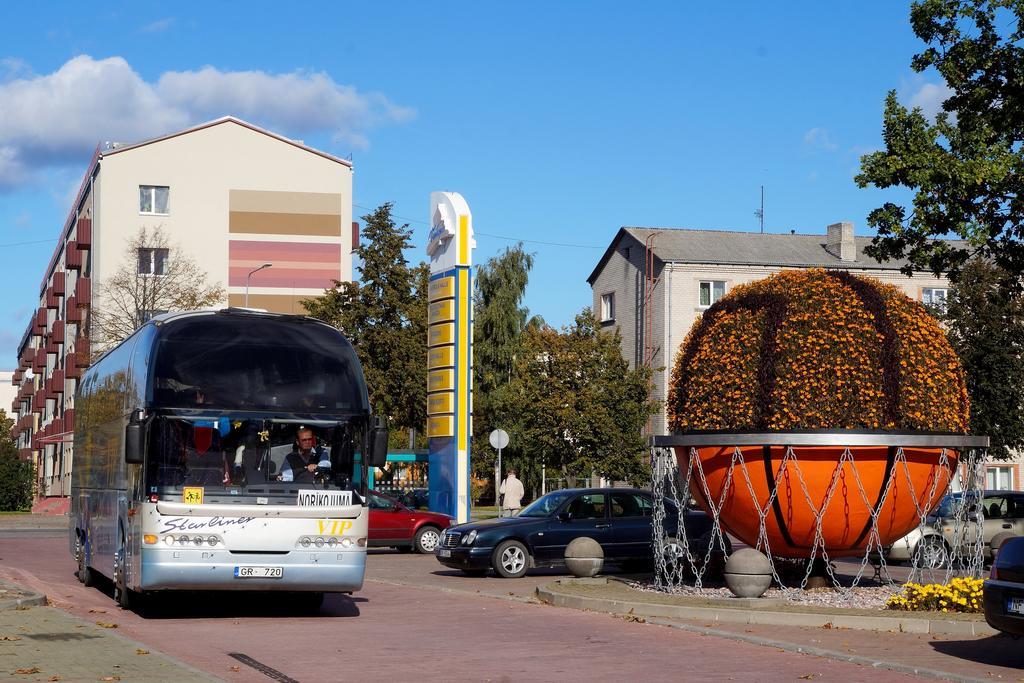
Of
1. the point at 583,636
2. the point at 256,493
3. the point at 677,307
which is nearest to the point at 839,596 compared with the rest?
the point at 583,636

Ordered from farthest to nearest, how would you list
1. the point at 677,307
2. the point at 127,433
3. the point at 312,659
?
1. the point at 677,307
2. the point at 127,433
3. the point at 312,659

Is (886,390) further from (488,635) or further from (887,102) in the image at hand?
(887,102)

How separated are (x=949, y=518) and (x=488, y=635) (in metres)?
13.5

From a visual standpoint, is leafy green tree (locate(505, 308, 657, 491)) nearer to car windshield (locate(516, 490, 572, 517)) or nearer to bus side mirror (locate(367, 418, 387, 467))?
car windshield (locate(516, 490, 572, 517))

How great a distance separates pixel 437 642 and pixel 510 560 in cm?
920

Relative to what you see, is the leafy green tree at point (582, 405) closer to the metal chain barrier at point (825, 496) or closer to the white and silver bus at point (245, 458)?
the metal chain barrier at point (825, 496)

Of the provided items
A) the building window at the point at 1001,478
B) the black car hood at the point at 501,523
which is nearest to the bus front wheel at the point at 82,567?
the black car hood at the point at 501,523

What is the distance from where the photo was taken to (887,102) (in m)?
23.2

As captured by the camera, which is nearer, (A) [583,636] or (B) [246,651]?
(B) [246,651]

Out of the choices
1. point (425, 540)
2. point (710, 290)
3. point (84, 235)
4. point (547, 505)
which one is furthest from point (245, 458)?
point (84, 235)

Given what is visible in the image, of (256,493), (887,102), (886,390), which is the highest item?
(887,102)

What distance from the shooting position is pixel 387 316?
54719 mm

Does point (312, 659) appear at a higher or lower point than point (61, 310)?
lower

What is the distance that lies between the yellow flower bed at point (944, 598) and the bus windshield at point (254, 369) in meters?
6.37
